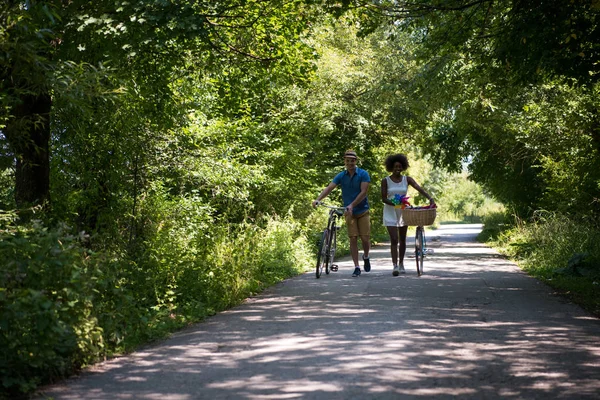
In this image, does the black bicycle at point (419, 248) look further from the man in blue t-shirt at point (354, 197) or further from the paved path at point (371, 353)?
the paved path at point (371, 353)

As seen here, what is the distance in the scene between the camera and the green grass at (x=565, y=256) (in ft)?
40.1

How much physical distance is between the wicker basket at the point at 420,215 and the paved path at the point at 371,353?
8.36 ft

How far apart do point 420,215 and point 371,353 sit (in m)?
7.10

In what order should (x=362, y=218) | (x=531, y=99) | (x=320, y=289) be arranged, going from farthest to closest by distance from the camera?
1. (x=531, y=99)
2. (x=362, y=218)
3. (x=320, y=289)

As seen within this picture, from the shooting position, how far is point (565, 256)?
56.1 ft

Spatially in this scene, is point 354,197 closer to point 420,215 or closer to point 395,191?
point 395,191

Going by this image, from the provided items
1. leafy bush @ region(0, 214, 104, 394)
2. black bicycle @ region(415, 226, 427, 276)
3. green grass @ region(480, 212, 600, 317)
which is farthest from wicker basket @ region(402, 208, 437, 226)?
leafy bush @ region(0, 214, 104, 394)

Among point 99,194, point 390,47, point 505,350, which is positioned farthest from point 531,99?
point 505,350

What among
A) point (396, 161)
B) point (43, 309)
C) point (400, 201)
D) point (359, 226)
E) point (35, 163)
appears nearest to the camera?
point (43, 309)

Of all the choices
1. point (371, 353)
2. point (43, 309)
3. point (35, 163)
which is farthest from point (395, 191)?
point (43, 309)

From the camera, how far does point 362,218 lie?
48.6 feet

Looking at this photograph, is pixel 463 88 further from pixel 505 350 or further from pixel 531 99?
pixel 505 350

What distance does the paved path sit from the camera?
5.73 metres

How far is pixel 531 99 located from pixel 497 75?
391 inches
